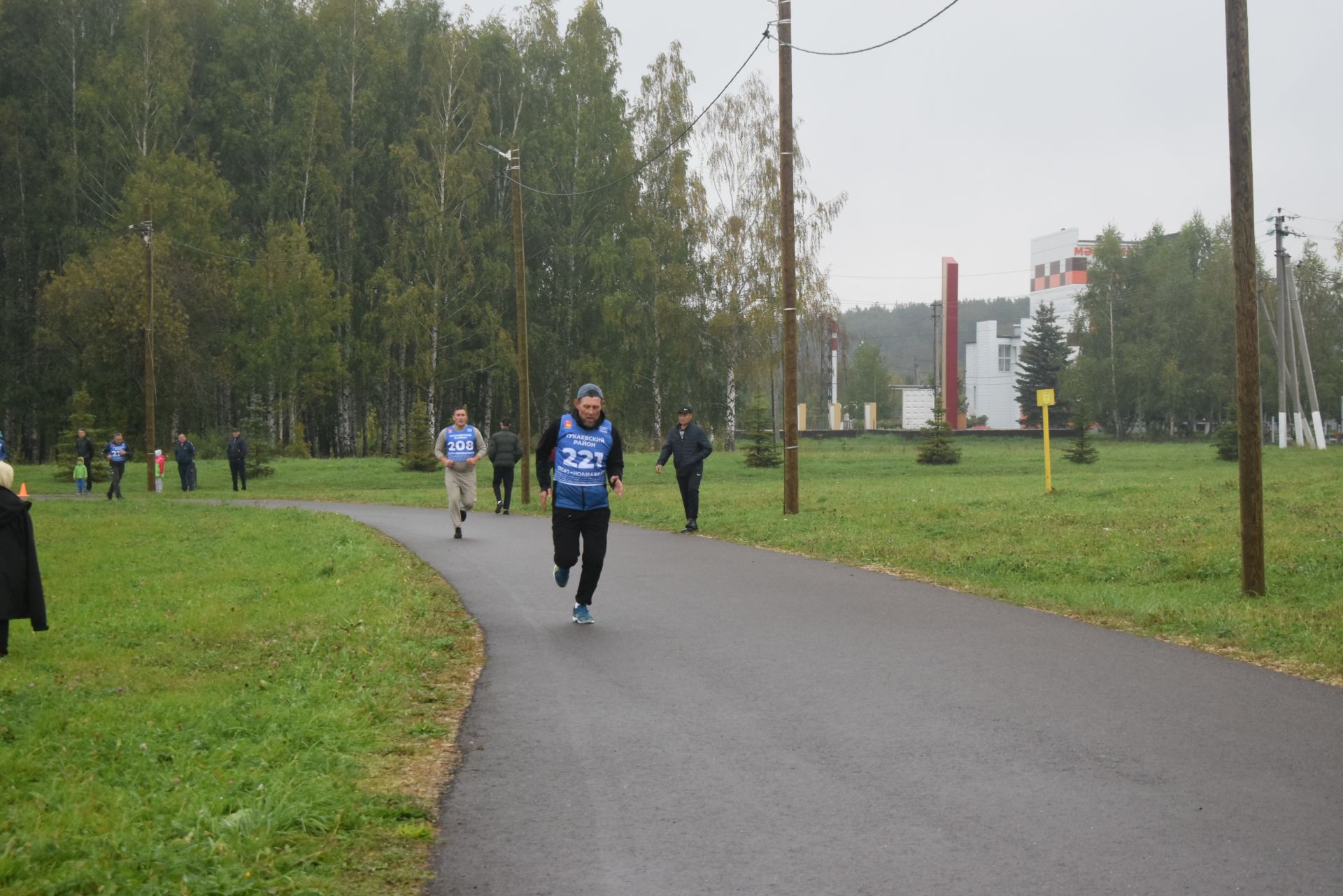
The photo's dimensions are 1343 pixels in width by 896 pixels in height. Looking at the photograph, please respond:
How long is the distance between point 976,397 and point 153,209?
322 ft

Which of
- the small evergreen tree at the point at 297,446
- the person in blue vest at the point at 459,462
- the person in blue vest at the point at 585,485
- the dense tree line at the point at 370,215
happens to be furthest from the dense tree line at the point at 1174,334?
the person in blue vest at the point at 585,485

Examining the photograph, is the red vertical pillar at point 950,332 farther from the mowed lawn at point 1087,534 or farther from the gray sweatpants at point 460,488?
the gray sweatpants at point 460,488

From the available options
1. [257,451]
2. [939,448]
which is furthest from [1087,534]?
[257,451]

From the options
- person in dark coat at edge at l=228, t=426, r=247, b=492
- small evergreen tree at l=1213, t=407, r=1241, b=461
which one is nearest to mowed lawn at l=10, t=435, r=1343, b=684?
person in dark coat at edge at l=228, t=426, r=247, b=492

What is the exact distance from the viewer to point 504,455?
24172 mm

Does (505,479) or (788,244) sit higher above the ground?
(788,244)

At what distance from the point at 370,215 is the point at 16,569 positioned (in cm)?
4764

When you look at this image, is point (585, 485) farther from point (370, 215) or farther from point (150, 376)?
point (370, 215)

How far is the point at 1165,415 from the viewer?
85688 mm

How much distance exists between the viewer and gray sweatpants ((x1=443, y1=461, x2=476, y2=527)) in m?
18.6

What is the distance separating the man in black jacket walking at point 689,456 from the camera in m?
19.8

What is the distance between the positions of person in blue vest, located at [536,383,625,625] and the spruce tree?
95539mm

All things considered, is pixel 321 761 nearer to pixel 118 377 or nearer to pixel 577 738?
pixel 577 738

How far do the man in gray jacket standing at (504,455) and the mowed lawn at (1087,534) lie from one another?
1299 mm
